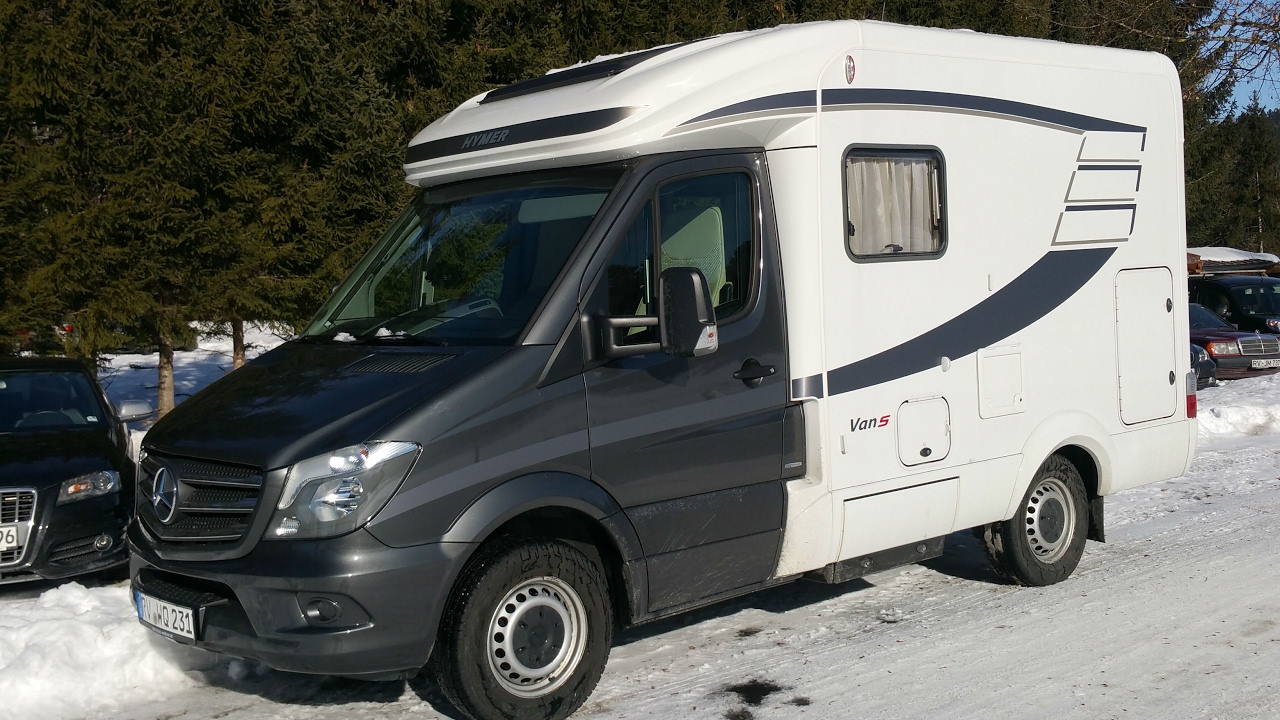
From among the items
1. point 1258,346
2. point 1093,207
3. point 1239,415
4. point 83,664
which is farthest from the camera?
point 1258,346

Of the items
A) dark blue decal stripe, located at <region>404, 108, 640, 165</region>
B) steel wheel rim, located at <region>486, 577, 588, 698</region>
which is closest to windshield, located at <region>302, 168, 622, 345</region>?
dark blue decal stripe, located at <region>404, 108, 640, 165</region>

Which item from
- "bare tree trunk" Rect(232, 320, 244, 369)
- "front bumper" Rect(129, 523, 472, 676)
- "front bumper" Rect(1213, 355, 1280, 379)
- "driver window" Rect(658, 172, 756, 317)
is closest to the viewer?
"front bumper" Rect(129, 523, 472, 676)

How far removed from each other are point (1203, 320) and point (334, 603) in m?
18.3

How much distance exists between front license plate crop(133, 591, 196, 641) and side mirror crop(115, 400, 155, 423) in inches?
140

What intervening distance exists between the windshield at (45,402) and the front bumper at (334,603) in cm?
415

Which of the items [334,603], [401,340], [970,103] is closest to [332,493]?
[334,603]

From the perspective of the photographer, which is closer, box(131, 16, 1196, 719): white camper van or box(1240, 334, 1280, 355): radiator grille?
box(131, 16, 1196, 719): white camper van

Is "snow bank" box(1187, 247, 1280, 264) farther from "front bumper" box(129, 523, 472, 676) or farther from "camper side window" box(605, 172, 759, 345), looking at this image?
"front bumper" box(129, 523, 472, 676)

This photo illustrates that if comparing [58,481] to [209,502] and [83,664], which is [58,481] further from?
[209,502]

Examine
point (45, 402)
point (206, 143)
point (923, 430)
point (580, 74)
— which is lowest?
point (923, 430)

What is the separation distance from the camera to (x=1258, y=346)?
18.3 m

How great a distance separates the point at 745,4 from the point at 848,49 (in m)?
13.5

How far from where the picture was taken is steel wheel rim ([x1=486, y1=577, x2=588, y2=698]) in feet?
16.3

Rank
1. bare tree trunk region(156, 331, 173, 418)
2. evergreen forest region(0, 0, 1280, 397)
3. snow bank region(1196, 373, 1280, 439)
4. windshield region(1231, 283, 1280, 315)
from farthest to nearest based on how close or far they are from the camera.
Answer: windshield region(1231, 283, 1280, 315) < snow bank region(1196, 373, 1280, 439) < bare tree trunk region(156, 331, 173, 418) < evergreen forest region(0, 0, 1280, 397)
